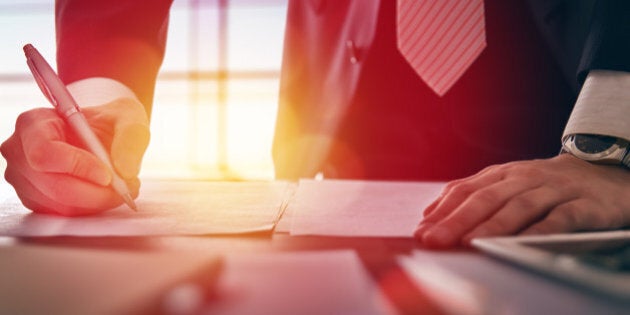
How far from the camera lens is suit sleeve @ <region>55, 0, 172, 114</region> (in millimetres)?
837

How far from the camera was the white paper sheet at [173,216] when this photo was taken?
0.45 m

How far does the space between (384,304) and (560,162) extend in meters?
0.35

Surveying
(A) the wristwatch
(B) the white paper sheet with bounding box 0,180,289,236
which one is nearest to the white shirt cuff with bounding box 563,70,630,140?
(A) the wristwatch

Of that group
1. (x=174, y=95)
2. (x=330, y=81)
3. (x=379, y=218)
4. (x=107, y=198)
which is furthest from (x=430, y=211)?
(x=174, y=95)

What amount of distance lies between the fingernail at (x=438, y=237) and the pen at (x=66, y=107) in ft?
1.02

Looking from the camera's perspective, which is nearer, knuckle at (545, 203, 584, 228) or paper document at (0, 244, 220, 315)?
paper document at (0, 244, 220, 315)

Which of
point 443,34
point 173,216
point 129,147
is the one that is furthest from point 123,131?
point 443,34

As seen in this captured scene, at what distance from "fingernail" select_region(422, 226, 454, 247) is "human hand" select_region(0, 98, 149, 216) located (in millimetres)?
334

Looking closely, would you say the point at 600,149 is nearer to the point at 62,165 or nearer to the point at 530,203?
the point at 530,203

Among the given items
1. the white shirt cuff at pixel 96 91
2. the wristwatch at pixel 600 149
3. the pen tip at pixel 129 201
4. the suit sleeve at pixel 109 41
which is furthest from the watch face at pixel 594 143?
the suit sleeve at pixel 109 41

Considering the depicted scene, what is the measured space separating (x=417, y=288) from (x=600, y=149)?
0.36 metres

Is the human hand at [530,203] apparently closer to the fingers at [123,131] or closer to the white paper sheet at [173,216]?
the white paper sheet at [173,216]

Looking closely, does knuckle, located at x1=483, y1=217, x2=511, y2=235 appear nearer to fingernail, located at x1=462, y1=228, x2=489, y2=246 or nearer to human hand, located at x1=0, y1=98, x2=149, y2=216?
fingernail, located at x1=462, y1=228, x2=489, y2=246

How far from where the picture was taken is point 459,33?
787mm
